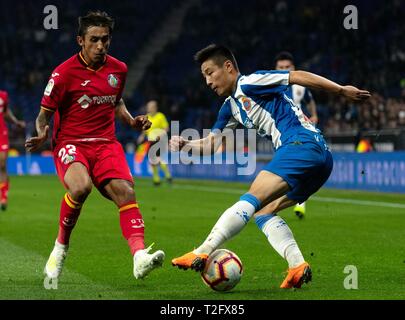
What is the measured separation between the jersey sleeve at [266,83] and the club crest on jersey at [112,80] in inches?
54.1

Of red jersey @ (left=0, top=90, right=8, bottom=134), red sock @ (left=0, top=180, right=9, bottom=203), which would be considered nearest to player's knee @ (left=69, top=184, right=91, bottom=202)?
red sock @ (left=0, top=180, right=9, bottom=203)

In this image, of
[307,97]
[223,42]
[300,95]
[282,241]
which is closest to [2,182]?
[300,95]

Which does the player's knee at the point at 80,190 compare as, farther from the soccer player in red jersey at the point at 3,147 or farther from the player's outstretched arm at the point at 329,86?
the soccer player in red jersey at the point at 3,147

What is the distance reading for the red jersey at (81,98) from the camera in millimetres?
7801

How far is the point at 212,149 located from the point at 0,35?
35.8 m

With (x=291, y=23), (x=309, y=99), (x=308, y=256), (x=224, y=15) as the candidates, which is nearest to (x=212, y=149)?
(x=308, y=256)

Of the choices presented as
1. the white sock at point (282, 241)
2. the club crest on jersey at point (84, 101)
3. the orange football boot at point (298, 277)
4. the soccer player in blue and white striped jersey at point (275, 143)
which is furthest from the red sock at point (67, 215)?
the orange football boot at point (298, 277)

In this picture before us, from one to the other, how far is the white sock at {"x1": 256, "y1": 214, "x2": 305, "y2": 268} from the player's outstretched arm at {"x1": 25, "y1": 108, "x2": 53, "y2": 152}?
1.99 meters

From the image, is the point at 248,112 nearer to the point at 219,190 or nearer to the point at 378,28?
the point at 219,190

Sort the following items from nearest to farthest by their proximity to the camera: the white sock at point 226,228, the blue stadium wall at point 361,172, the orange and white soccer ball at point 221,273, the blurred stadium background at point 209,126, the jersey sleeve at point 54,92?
the white sock at point 226,228, the orange and white soccer ball at point 221,273, the jersey sleeve at point 54,92, the blurred stadium background at point 209,126, the blue stadium wall at point 361,172

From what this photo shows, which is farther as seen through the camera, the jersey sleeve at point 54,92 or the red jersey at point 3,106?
the red jersey at point 3,106

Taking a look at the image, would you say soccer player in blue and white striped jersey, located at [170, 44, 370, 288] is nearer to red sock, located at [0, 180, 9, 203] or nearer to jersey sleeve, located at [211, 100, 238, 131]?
jersey sleeve, located at [211, 100, 238, 131]

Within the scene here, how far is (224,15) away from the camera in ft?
136

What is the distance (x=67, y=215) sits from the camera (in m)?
7.89
